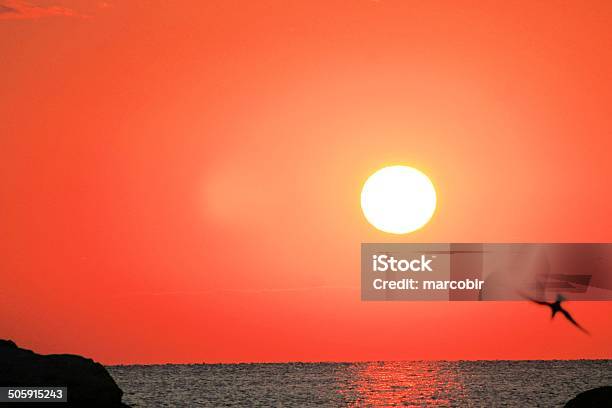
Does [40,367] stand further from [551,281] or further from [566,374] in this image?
[566,374]

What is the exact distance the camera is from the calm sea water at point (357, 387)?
342ft

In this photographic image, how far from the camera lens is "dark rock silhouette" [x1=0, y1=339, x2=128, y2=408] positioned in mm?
41562

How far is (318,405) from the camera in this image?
325 ft

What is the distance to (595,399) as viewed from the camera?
37750 mm
